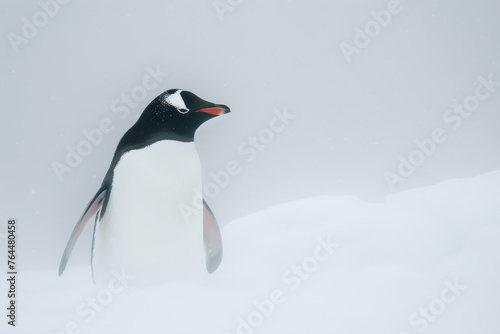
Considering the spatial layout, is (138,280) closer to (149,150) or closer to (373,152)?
(149,150)

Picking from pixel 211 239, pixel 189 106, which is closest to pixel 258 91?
pixel 189 106

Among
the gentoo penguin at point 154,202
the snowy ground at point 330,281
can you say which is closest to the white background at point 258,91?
the snowy ground at point 330,281

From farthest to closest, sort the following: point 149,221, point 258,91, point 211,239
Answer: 1. point 258,91
2. point 211,239
3. point 149,221

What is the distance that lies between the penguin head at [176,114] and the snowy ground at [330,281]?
54 cm

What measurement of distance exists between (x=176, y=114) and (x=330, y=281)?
88 centimetres

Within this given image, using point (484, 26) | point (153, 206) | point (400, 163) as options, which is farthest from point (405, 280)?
point (484, 26)

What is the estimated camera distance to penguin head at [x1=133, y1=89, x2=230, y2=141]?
155 cm

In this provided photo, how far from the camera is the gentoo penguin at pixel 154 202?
59.2 inches

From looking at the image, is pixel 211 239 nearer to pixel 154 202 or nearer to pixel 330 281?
pixel 154 202

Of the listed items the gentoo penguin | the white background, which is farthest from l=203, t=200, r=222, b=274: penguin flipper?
the white background

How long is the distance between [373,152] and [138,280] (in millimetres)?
1265

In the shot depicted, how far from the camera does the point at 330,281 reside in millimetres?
1593

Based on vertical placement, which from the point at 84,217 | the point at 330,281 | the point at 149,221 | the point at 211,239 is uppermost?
the point at 84,217

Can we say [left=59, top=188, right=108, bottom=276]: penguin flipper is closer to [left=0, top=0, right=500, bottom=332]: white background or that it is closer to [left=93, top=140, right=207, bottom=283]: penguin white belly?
[left=93, top=140, right=207, bottom=283]: penguin white belly
